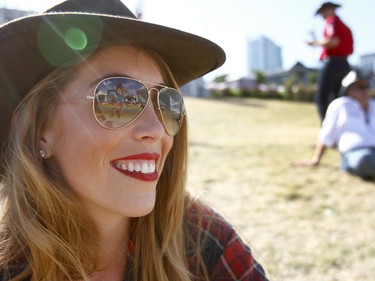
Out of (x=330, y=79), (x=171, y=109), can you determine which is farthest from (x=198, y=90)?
(x=171, y=109)

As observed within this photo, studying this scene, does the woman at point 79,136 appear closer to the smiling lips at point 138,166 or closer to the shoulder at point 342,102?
the smiling lips at point 138,166

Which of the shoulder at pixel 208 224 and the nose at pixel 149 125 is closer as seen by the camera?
the nose at pixel 149 125

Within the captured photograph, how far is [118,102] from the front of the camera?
4.67ft

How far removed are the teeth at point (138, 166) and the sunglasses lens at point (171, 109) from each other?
0.17 metres

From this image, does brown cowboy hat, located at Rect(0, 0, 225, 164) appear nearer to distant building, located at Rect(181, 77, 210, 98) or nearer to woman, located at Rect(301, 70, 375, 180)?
woman, located at Rect(301, 70, 375, 180)

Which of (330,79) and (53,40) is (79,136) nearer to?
(53,40)

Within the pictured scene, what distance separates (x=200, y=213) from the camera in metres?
1.77

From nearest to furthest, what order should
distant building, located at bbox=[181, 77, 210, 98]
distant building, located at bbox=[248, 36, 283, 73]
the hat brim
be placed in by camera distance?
the hat brim, distant building, located at bbox=[248, 36, 283, 73], distant building, located at bbox=[181, 77, 210, 98]

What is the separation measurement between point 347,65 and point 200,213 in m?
4.39

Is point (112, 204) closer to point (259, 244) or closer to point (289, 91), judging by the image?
point (259, 244)

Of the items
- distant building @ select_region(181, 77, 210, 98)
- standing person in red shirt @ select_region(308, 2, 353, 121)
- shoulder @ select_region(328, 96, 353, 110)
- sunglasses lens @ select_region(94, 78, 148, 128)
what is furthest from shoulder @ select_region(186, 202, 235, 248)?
distant building @ select_region(181, 77, 210, 98)

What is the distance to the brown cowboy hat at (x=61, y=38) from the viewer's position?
4.21 ft

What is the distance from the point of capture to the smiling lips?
1.42 metres

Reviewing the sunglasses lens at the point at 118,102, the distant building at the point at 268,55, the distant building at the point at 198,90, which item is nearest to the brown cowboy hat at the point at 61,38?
the sunglasses lens at the point at 118,102
